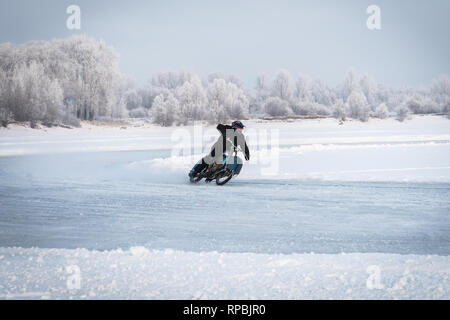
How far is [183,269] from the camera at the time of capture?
3.98 meters

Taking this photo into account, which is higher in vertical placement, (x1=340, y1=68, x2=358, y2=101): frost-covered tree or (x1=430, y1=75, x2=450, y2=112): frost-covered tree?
(x1=340, y1=68, x2=358, y2=101): frost-covered tree

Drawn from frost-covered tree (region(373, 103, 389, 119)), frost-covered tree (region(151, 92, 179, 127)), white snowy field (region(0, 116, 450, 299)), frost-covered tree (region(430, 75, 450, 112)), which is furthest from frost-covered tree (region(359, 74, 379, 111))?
white snowy field (region(0, 116, 450, 299))

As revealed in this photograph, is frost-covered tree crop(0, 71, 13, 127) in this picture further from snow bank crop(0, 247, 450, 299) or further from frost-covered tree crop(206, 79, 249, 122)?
snow bank crop(0, 247, 450, 299)

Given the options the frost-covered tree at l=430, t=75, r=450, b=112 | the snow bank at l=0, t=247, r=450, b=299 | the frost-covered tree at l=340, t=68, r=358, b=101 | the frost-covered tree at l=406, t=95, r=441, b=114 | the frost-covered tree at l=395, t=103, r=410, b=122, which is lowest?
the snow bank at l=0, t=247, r=450, b=299

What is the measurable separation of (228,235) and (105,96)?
3483cm

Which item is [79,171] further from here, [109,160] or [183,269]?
[183,269]

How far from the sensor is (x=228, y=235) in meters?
5.19

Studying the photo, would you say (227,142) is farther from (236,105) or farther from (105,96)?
(236,105)

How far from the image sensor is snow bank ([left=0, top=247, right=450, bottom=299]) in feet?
11.4

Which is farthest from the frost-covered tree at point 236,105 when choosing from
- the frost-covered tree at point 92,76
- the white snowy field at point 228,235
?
the white snowy field at point 228,235

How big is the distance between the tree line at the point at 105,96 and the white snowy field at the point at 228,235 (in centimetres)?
2320

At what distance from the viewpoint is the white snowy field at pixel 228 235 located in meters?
3.62

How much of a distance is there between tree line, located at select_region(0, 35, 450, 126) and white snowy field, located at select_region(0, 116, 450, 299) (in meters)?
23.2

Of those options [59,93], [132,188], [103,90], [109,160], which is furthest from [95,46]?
[132,188]
